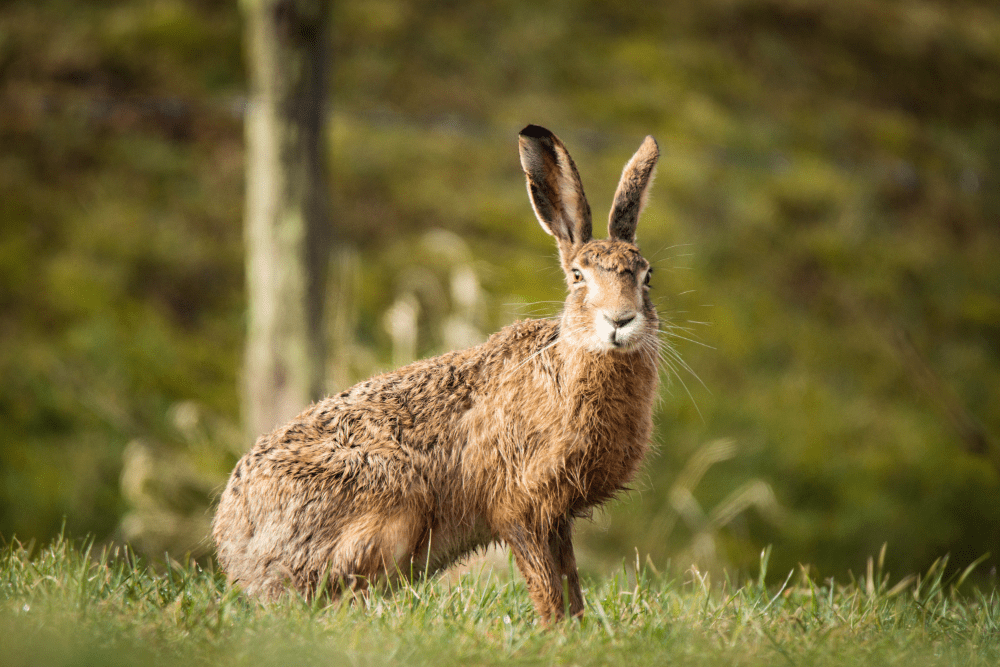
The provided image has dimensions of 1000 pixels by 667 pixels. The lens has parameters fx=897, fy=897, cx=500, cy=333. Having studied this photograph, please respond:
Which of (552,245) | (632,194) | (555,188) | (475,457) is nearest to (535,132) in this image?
(555,188)

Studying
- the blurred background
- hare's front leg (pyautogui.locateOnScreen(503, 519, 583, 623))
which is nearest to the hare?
hare's front leg (pyautogui.locateOnScreen(503, 519, 583, 623))

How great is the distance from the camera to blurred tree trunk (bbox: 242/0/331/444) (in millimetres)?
6859

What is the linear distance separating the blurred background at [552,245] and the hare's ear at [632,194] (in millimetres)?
2394

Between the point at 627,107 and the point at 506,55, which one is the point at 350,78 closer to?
the point at 506,55

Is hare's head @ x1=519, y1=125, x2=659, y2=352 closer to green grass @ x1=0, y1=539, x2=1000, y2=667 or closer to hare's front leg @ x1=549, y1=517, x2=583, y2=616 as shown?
hare's front leg @ x1=549, y1=517, x2=583, y2=616

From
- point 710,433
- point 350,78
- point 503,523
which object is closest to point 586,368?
point 503,523

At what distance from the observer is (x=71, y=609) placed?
312 cm

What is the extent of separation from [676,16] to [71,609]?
528 inches

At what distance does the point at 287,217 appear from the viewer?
6.90 meters

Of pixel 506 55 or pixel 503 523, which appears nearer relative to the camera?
pixel 503 523

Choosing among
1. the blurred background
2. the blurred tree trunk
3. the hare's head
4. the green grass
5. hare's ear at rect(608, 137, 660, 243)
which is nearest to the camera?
the green grass

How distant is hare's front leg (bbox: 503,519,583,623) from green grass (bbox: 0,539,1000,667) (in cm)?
11

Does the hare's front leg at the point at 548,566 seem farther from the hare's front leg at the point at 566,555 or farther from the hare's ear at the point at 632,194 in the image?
the hare's ear at the point at 632,194

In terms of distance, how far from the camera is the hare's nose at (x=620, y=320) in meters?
3.76
